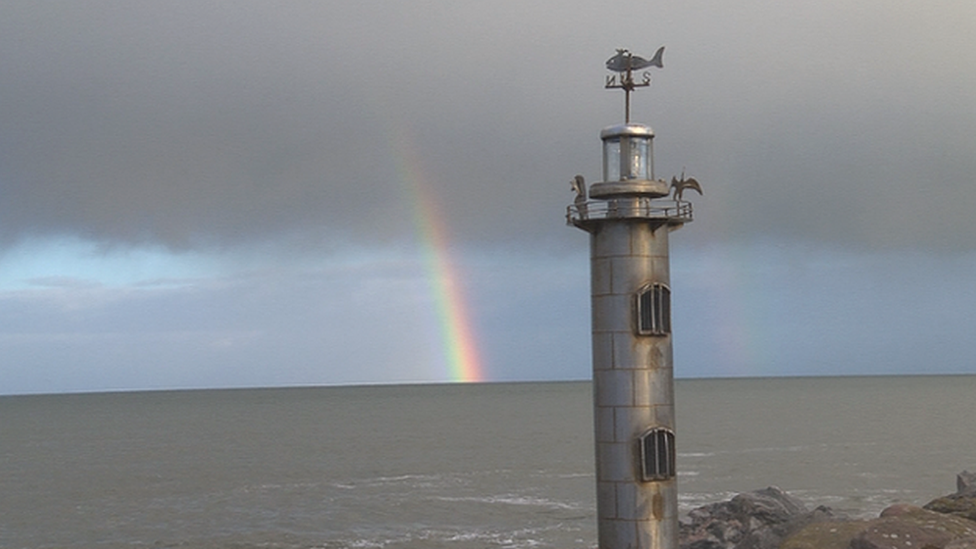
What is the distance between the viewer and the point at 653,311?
1024 inches

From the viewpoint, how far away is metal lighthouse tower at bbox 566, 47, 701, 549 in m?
25.8

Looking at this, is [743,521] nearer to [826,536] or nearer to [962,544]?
[826,536]

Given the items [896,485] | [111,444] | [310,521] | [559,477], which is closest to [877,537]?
[310,521]

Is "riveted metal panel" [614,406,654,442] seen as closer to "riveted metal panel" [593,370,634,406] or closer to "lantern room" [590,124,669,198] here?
"riveted metal panel" [593,370,634,406]

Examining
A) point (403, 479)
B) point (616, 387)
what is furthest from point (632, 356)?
point (403, 479)

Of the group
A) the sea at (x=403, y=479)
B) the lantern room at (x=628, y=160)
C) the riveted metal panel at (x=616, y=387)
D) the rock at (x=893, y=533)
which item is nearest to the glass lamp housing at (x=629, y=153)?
the lantern room at (x=628, y=160)

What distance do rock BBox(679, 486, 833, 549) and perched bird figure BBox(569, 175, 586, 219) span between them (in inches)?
→ 542

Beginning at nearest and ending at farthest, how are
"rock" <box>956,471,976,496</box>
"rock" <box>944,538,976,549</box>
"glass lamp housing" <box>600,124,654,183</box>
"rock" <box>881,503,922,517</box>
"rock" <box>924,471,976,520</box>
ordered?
"rock" <box>944,538,976,549</box> < "glass lamp housing" <box>600,124,654,183</box> < "rock" <box>881,503,922,517</box> < "rock" <box>924,471,976,520</box> < "rock" <box>956,471,976,496</box>

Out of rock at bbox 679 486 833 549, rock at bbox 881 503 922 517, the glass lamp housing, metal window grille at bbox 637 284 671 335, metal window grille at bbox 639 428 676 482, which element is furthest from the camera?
rock at bbox 679 486 833 549

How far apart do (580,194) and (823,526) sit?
450 inches

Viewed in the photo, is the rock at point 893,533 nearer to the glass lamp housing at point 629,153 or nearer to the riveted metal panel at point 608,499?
the riveted metal panel at point 608,499

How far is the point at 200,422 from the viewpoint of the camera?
195 meters

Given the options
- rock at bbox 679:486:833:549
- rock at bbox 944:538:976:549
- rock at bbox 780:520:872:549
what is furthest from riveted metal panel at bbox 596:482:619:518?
rock at bbox 679:486:833:549

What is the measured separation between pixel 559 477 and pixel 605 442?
58547 mm
